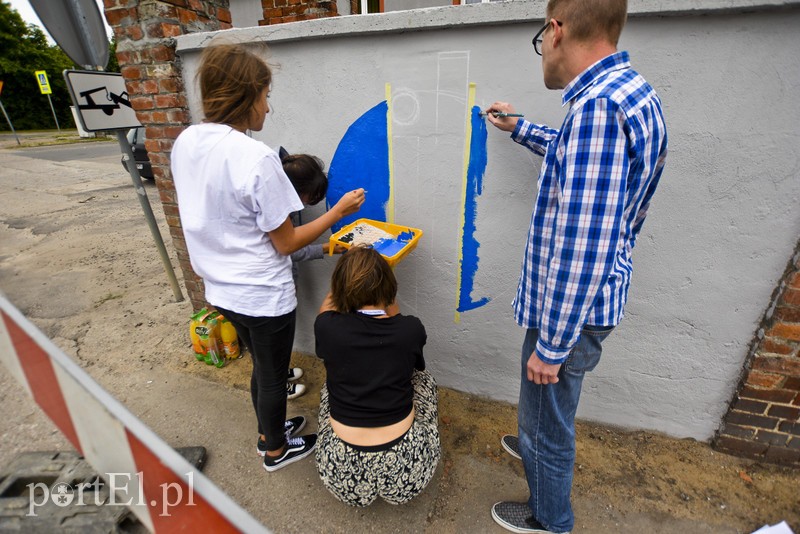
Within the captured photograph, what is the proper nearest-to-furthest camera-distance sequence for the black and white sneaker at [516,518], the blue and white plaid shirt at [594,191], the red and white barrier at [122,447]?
the red and white barrier at [122,447] < the blue and white plaid shirt at [594,191] < the black and white sneaker at [516,518]

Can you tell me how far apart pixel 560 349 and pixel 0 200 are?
33.0ft

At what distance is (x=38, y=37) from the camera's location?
29219mm

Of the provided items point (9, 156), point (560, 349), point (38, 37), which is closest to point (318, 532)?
point (560, 349)

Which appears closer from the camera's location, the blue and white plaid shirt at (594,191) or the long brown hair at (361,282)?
the blue and white plaid shirt at (594,191)

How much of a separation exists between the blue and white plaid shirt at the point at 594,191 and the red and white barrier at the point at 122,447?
952 millimetres

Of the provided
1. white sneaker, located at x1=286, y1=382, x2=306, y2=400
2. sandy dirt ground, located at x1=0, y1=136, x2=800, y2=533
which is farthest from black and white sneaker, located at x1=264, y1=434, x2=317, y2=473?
white sneaker, located at x1=286, y1=382, x2=306, y2=400

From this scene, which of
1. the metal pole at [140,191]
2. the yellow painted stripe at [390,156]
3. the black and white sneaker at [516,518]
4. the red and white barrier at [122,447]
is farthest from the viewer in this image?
the metal pole at [140,191]

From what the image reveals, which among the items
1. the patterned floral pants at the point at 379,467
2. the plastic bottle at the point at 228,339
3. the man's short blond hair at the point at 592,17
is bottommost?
the plastic bottle at the point at 228,339

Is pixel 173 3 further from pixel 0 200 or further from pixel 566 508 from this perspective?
pixel 0 200

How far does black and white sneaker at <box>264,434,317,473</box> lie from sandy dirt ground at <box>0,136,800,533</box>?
4 cm

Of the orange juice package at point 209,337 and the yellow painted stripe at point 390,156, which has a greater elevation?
the yellow painted stripe at point 390,156

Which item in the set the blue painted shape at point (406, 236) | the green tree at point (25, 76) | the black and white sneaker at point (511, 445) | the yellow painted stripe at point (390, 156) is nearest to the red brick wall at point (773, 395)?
the black and white sneaker at point (511, 445)

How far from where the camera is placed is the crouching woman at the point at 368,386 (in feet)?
5.21

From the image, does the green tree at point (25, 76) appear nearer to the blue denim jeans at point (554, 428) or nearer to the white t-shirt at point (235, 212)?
the white t-shirt at point (235, 212)
